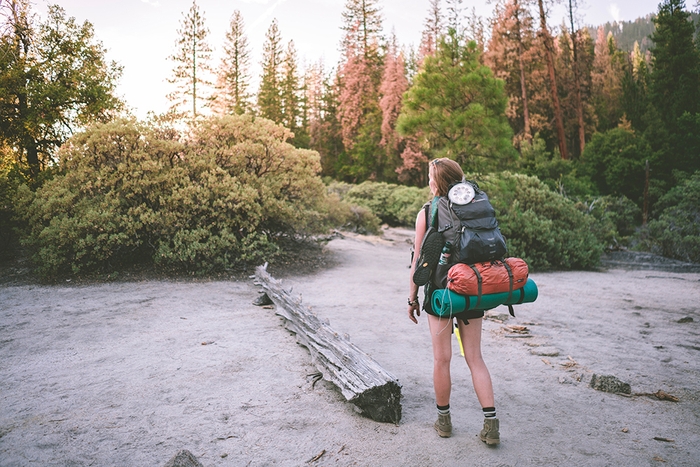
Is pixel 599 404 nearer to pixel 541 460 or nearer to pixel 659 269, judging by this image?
pixel 541 460

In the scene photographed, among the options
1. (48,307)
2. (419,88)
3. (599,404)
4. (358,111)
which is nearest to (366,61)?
(358,111)

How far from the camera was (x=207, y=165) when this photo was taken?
8977mm

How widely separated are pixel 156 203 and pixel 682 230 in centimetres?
1294

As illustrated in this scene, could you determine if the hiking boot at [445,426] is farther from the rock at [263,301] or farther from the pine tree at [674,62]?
the pine tree at [674,62]

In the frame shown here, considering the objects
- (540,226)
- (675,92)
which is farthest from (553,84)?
(540,226)

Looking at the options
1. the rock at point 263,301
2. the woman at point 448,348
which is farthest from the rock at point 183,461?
the rock at point 263,301

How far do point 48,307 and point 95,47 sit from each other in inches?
308

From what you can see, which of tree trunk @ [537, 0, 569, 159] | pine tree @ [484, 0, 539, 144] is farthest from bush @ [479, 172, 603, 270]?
pine tree @ [484, 0, 539, 144]

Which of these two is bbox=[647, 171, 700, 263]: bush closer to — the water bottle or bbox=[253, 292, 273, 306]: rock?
bbox=[253, 292, 273, 306]: rock

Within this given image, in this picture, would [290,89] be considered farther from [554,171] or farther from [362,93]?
[554,171]

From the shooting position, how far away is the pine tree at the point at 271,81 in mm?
35500

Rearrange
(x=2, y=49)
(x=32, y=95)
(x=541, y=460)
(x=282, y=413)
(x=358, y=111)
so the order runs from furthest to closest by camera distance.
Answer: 1. (x=358, y=111)
2. (x=32, y=95)
3. (x=2, y=49)
4. (x=282, y=413)
5. (x=541, y=460)

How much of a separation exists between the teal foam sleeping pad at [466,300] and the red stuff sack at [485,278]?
0.03 meters

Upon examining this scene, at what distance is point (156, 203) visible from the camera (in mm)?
8641
